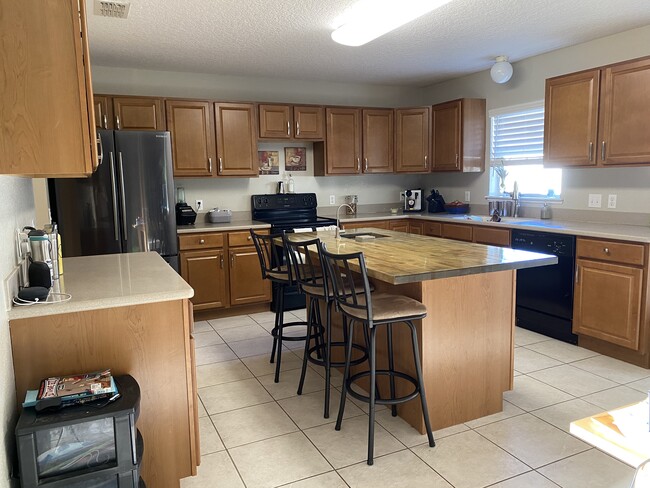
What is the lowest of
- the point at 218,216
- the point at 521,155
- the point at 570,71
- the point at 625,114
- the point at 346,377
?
the point at 346,377

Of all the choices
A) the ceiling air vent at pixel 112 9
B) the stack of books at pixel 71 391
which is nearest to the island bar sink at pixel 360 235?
the ceiling air vent at pixel 112 9

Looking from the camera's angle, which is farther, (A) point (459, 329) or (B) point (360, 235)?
(B) point (360, 235)

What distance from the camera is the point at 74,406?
158cm

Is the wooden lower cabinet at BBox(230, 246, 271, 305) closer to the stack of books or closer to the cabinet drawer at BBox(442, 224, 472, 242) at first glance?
the cabinet drawer at BBox(442, 224, 472, 242)

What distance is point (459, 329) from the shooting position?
2.59m

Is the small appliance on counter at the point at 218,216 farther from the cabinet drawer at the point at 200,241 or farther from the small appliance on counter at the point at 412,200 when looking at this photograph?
the small appliance on counter at the point at 412,200

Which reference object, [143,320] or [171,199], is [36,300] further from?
[171,199]

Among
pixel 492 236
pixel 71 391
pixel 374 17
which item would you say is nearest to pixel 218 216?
pixel 374 17

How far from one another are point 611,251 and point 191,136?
377 cm

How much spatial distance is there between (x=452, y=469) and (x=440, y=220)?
322 cm

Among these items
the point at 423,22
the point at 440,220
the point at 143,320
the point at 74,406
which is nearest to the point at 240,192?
the point at 440,220

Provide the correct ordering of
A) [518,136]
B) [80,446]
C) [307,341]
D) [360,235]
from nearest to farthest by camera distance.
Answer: [80,446]
[307,341]
[360,235]
[518,136]

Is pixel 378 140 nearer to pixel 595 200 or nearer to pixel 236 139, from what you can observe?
pixel 236 139

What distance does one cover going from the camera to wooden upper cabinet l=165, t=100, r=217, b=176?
4.66m
